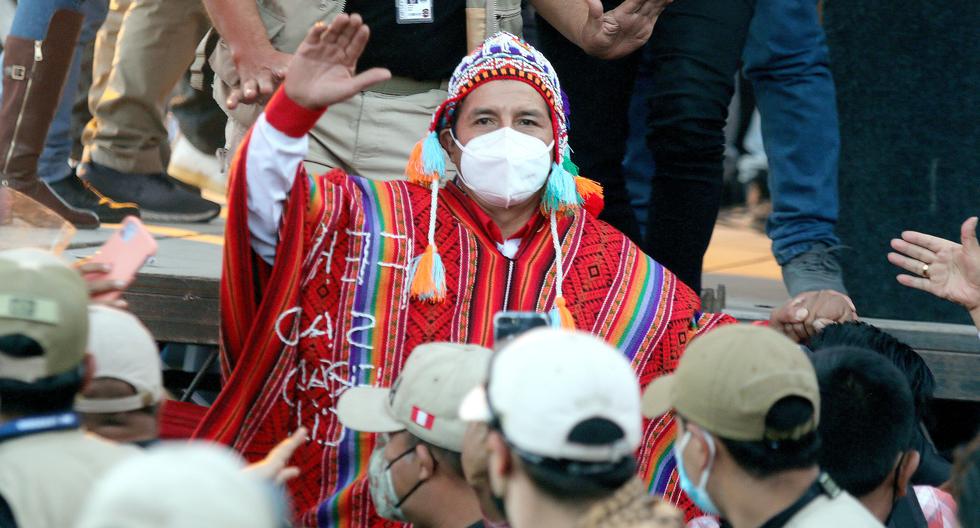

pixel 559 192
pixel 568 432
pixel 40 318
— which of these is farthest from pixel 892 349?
pixel 40 318

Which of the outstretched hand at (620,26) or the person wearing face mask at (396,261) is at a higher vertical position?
the outstretched hand at (620,26)

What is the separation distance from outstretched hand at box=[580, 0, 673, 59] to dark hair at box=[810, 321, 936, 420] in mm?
929

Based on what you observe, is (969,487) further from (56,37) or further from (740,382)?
(56,37)

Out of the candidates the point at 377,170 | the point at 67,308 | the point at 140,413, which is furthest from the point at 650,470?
the point at 67,308

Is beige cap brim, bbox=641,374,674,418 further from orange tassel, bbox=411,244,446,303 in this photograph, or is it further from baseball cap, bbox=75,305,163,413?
orange tassel, bbox=411,244,446,303

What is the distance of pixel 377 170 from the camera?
4430mm

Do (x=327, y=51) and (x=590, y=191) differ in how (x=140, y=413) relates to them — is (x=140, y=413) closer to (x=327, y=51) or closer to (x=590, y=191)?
(x=327, y=51)

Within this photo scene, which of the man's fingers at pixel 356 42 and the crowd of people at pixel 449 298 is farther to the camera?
the man's fingers at pixel 356 42

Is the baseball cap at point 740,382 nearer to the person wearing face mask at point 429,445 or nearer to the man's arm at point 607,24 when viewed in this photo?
the person wearing face mask at point 429,445

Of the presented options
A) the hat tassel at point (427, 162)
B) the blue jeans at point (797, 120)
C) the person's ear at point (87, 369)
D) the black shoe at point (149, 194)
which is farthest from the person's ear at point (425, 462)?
the black shoe at point (149, 194)

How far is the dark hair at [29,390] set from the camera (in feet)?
7.97

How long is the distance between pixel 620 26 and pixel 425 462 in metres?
1.61

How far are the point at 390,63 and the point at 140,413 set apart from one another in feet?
5.60

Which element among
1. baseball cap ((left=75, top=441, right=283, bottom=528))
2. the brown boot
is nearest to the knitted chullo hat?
the brown boot
